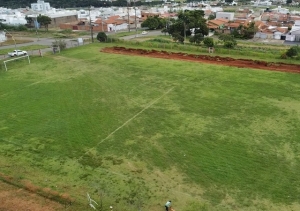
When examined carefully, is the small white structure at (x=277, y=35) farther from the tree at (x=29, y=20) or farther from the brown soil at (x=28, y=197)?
the tree at (x=29, y=20)

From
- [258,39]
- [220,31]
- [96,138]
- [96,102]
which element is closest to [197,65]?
[96,102]

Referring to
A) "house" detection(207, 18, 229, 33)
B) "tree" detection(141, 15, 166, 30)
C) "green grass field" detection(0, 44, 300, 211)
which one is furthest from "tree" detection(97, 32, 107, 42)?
Result: "house" detection(207, 18, 229, 33)

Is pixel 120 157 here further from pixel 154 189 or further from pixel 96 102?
pixel 96 102

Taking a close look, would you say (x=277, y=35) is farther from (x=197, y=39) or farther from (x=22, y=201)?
(x=22, y=201)

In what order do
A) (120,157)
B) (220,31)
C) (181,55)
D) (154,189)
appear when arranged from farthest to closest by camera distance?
(220,31), (181,55), (120,157), (154,189)

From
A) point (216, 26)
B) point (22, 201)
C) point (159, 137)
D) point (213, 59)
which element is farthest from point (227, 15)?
point (22, 201)

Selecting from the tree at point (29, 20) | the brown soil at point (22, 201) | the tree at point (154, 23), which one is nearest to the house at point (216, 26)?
the tree at point (154, 23)
